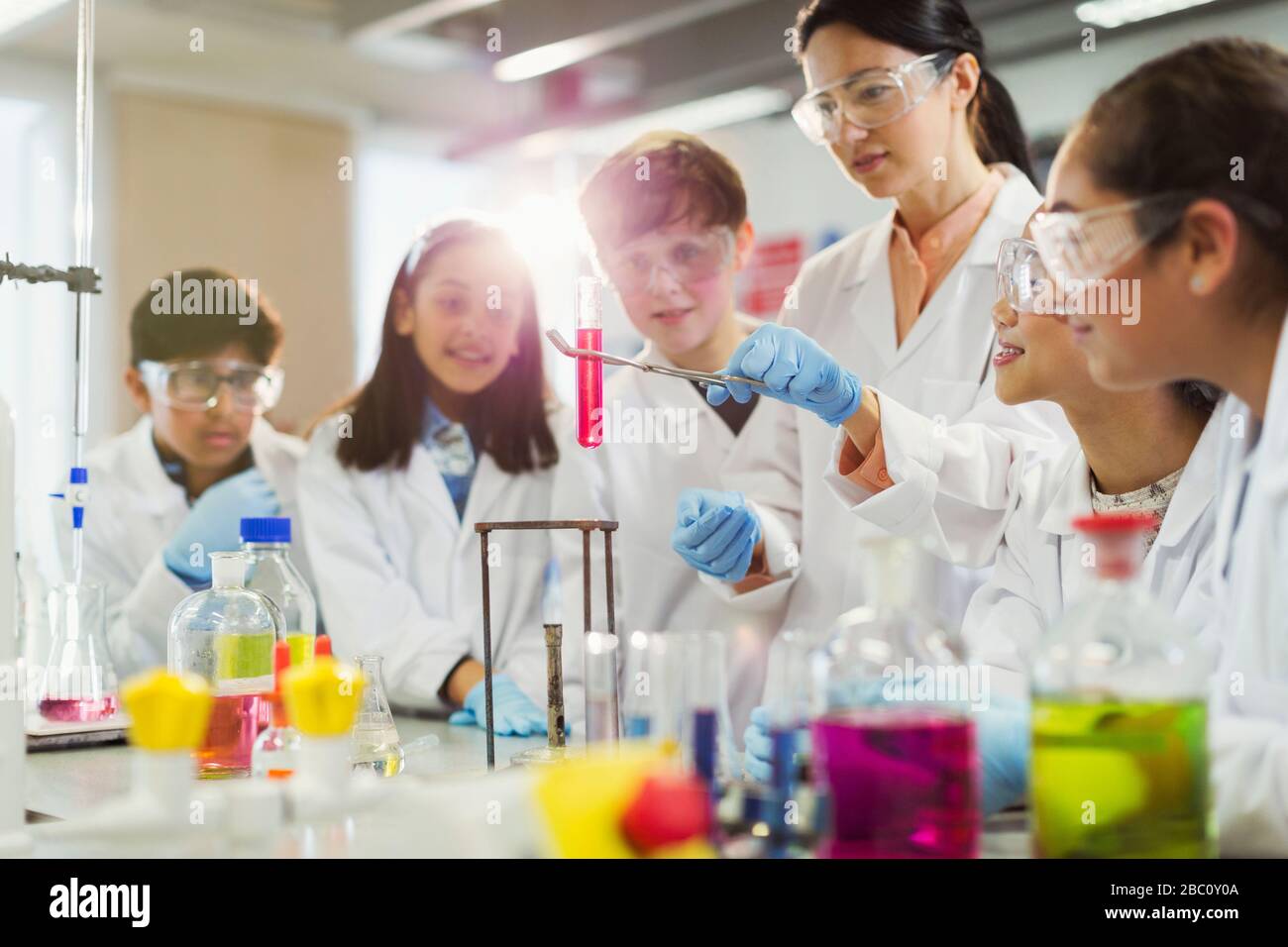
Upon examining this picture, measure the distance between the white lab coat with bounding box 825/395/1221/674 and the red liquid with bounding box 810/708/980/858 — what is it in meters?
0.65

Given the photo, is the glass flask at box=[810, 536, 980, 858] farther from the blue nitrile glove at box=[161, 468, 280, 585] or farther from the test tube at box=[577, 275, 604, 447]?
the blue nitrile glove at box=[161, 468, 280, 585]

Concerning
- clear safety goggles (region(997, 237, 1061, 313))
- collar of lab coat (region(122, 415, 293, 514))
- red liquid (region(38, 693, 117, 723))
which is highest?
clear safety goggles (region(997, 237, 1061, 313))

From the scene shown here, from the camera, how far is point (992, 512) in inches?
71.7

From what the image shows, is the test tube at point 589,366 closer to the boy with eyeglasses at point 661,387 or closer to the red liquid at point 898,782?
the boy with eyeglasses at point 661,387

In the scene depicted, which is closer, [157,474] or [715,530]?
[715,530]

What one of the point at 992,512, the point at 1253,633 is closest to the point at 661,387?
the point at 992,512

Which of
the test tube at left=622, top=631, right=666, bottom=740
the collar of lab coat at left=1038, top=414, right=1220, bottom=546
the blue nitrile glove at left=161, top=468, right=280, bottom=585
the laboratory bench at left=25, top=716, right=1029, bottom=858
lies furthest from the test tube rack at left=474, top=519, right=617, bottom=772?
the blue nitrile glove at left=161, top=468, right=280, bottom=585

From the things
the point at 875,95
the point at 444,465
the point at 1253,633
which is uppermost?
the point at 875,95

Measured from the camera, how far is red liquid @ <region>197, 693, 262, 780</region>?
1565mm

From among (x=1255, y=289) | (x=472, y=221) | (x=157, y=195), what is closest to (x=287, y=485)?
(x=472, y=221)

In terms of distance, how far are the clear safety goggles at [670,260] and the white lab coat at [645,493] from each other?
0.68ft

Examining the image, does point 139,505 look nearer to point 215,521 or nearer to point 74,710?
point 215,521

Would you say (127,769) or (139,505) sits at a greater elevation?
(139,505)

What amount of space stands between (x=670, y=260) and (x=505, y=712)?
87cm
